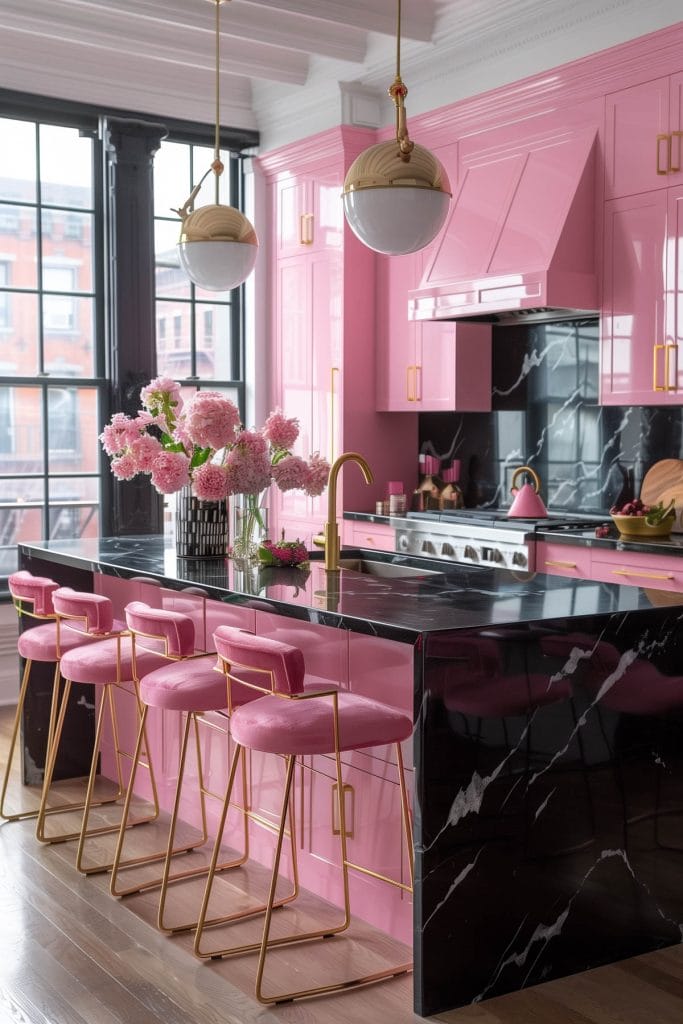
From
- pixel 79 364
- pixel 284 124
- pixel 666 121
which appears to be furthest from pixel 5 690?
pixel 666 121

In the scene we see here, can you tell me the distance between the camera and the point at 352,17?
18.4 ft

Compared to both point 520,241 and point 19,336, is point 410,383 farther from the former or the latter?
point 19,336

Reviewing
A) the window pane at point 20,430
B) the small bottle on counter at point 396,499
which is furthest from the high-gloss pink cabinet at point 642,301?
the window pane at point 20,430

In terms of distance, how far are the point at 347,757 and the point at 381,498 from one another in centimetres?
339

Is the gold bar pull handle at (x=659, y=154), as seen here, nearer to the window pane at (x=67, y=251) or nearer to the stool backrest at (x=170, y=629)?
the stool backrest at (x=170, y=629)

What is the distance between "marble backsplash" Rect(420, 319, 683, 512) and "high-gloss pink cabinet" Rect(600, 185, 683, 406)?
37cm

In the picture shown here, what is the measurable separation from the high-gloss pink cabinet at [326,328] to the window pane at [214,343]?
1.12ft

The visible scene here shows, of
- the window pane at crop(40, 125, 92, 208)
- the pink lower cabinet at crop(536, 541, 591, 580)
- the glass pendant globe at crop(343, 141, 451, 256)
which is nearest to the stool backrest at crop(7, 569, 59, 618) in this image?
the glass pendant globe at crop(343, 141, 451, 256)

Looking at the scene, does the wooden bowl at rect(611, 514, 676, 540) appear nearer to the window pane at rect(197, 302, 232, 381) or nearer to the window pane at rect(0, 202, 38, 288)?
the window pane at rect(197, 302, 232, 381)

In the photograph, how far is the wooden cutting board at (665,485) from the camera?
5.14 meters

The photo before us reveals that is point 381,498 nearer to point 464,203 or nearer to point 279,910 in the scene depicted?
point 464,203

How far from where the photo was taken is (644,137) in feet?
16.4

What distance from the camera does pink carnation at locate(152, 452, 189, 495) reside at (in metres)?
4.01

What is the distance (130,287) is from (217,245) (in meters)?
2.40
